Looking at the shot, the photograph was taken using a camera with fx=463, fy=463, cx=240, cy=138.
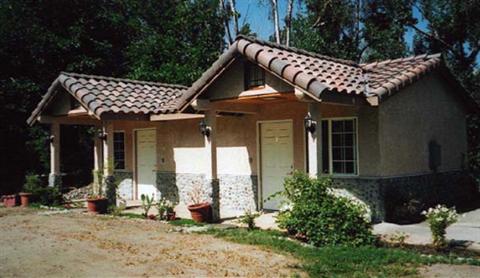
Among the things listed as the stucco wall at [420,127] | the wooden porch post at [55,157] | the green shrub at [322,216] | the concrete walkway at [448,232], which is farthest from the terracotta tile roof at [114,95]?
the concrete walkway at [448,232]

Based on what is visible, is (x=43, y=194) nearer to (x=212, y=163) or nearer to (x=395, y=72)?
(x=212, y=163)

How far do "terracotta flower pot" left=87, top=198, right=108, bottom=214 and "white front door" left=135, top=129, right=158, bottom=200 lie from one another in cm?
238

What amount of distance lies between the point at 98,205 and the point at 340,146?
23.6 feet

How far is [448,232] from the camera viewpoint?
974 centimetres

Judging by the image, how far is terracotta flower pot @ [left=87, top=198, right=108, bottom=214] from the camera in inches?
534

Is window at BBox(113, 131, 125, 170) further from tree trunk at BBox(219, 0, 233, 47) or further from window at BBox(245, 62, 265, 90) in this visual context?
tree trunk at BBox(219, 0, 233, 47)

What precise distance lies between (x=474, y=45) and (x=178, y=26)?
15231 mm

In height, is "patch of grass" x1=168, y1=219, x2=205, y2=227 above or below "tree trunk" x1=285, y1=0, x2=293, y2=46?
below

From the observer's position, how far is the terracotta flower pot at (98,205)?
1355cm

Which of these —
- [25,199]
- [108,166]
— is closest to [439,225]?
[108,166]

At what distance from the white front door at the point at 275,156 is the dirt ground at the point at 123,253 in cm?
325

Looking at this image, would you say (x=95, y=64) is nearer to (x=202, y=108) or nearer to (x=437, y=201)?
(x=202, y=108)

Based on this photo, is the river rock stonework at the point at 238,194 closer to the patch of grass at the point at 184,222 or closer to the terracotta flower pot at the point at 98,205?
the patch of grass at the point at 184,222

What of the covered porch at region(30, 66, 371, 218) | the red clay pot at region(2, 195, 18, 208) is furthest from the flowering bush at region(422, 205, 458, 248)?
the red clay pot at region(2, 195, 18, 208)
